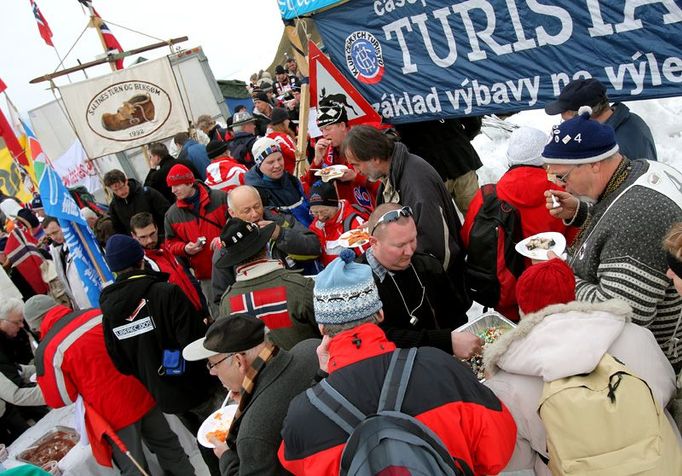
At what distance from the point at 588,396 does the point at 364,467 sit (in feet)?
2.63

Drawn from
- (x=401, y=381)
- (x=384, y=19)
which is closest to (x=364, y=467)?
(x=401, y=381)

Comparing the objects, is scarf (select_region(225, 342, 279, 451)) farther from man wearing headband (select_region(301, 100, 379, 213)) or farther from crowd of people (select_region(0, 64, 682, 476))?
man wearing headband (select_region(301, 100, 379, 213))

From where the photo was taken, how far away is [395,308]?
2.94 metres

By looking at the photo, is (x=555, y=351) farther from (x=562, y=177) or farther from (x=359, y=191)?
(x=359, y=191)

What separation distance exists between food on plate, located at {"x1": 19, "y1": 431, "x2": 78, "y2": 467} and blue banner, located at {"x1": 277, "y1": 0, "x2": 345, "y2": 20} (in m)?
5.22

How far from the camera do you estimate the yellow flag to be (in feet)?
42.5

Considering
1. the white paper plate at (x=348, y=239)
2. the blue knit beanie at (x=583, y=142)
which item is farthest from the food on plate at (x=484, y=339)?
the white paper plate at (x=348, y=239)

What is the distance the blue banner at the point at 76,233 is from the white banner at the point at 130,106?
6.14 metres

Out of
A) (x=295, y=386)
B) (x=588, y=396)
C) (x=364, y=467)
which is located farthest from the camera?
(x=295, y=386)

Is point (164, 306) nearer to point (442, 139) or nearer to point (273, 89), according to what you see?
point (442, 139)

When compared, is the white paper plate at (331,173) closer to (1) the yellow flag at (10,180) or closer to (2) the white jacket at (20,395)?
(2) the white jacket at (20,395)

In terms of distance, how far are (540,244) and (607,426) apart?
57.6 inches

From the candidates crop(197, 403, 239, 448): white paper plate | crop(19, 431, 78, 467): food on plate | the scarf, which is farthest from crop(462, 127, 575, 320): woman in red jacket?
crop(19, 431, 78, 467): food on plate

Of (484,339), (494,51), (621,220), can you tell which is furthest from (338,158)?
(621,220)
